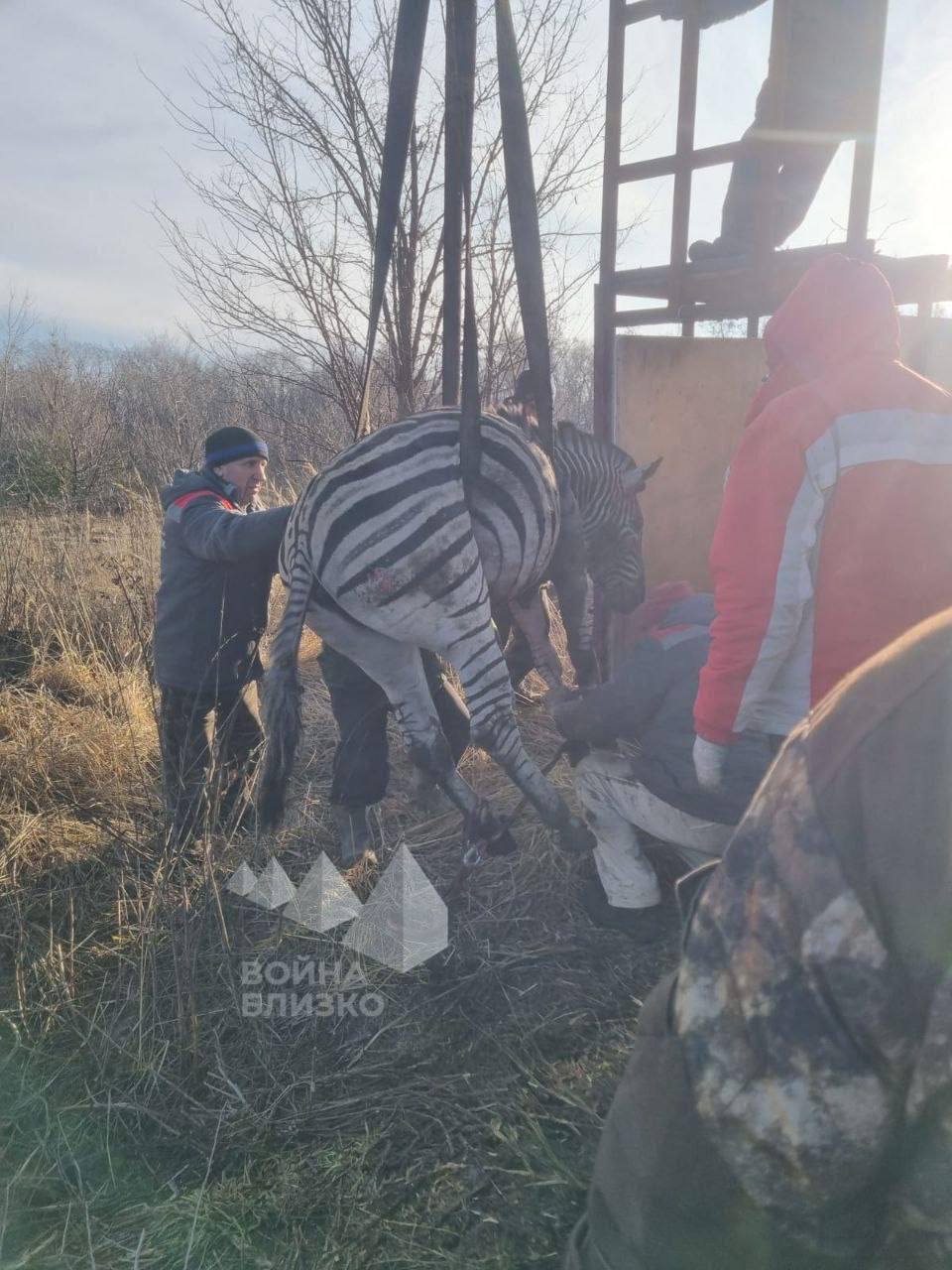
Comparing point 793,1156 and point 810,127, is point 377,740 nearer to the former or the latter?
point 793,1156

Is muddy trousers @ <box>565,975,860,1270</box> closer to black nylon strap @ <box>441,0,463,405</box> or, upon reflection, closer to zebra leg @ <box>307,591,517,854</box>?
zebra leg @ <box>307,591,517,854</box>

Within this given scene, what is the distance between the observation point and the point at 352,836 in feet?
10.7

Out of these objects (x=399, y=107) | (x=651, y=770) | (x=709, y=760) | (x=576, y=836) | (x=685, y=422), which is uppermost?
(x=399, y=107)

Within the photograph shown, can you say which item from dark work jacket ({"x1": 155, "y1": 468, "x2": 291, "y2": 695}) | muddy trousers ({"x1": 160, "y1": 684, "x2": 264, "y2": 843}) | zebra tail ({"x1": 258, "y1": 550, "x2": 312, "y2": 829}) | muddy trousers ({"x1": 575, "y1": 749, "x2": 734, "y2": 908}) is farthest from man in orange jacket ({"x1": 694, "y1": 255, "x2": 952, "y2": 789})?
dark work jacket ({"x1": 155, "y1": 468, "x2": 291, "y2": 695})

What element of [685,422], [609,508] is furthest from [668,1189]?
[685,422]

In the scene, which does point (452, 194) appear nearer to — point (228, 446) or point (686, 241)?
point (228, 446)

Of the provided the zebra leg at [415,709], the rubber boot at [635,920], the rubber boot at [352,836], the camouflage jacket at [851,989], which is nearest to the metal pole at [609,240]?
the zebra leg at [415,709]

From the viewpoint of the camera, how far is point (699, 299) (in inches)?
160

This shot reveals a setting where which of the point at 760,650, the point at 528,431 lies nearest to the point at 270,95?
the point at 528,431

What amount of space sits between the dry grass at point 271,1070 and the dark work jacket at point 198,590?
2.07 feet

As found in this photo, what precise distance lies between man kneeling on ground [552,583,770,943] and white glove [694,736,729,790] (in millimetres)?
61

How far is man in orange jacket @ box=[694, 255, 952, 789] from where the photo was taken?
191 cm

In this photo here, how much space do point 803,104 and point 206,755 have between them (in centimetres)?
430

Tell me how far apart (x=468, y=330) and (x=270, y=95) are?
14.0 ft
